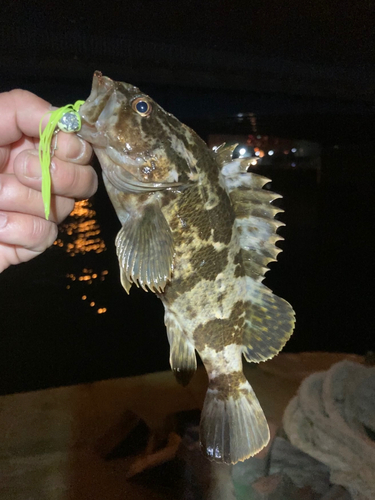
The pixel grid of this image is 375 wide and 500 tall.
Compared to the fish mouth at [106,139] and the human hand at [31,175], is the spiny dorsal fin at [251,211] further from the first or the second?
the human hand at [31,175]

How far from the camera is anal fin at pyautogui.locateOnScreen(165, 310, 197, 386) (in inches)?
32.2

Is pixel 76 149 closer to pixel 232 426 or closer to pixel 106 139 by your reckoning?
pixel 106 139

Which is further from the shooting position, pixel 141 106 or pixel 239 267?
pixel 239 267

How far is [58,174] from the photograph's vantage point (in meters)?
0.73

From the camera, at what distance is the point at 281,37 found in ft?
5.67

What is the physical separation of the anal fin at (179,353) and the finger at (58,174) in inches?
16.2

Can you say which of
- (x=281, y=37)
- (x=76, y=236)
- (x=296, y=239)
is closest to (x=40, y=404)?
(x=76, y=236)

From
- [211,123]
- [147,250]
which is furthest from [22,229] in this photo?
[211,123]

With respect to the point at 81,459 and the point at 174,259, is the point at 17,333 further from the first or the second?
the point at 174,259

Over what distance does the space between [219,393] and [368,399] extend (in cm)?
120

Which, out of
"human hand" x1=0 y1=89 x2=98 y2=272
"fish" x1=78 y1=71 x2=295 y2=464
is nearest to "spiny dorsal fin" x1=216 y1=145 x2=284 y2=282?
"fish" x1=78 y1=71 x2=295 y2=464

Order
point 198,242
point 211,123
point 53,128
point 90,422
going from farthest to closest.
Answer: point 211,123 → point 90,422 → point 198,242 → point 53,128

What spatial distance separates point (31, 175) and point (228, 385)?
2.53ft

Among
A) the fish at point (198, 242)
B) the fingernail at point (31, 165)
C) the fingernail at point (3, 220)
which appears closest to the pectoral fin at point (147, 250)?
the fish at point (198, 242)
